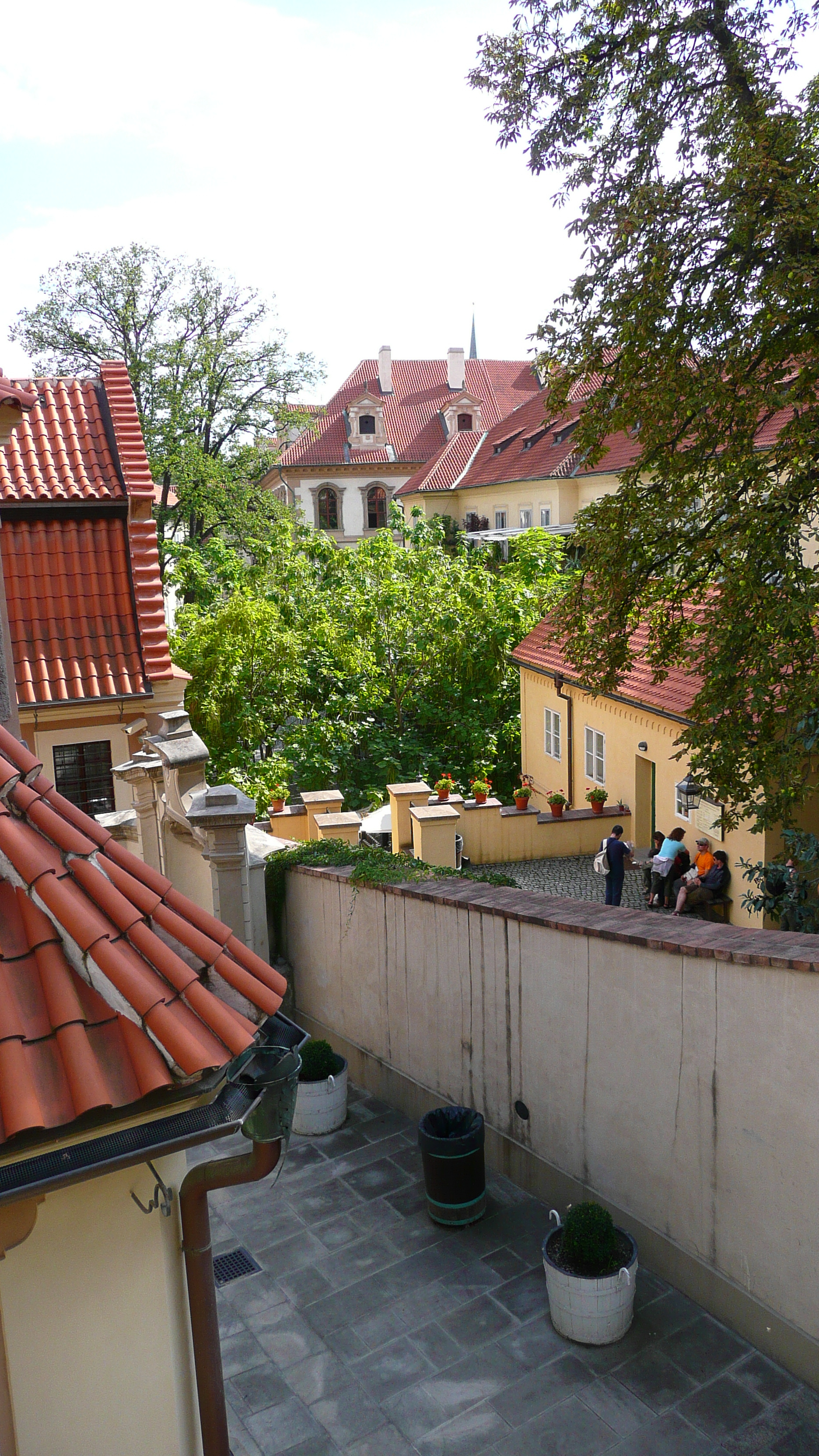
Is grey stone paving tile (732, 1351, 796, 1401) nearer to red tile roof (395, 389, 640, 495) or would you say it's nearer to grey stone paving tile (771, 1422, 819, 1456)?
grey stone paving tile (771, 1422, 819, 1456)

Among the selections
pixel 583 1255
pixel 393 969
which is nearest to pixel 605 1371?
pixel 583 1255

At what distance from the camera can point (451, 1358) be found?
6.54 m

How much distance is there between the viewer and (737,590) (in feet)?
32.5

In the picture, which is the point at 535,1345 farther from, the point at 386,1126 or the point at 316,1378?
the point at 386,1126

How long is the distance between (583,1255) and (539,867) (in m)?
9.85

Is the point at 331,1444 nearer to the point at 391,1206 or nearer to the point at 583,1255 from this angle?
the point at 583,1255

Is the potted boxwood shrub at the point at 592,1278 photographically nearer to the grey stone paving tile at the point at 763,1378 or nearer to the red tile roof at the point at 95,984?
the grey stone paving tile at the point at 763,1378

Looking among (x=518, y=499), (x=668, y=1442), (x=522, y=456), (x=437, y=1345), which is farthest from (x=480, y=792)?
(x=522, y=456)

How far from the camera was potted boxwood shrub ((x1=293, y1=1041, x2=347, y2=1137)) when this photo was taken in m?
9.50

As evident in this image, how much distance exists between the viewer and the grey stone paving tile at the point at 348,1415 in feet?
19.7

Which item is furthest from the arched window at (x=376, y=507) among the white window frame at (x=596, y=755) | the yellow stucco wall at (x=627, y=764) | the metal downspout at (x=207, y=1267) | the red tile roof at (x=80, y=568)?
the metal downspout at (x=207, y=1267)

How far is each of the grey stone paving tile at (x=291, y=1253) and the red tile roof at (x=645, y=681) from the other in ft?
22.1

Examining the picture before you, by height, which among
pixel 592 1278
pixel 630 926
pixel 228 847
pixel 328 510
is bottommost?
pixel 592 1278

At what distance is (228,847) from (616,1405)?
636 centimetres
